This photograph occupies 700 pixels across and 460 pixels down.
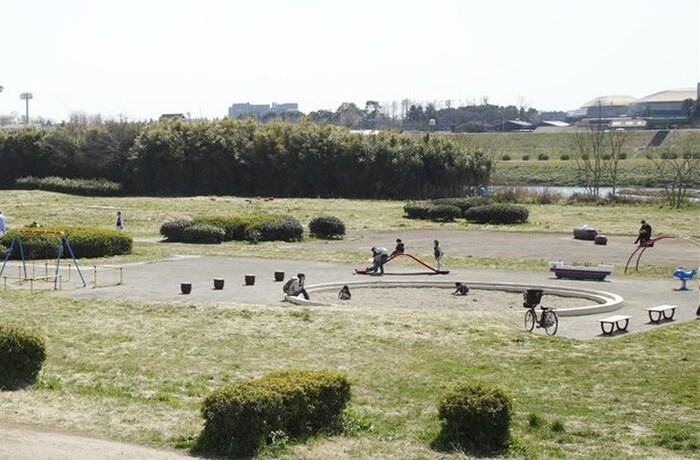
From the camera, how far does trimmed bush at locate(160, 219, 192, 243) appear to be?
3422 centimetres

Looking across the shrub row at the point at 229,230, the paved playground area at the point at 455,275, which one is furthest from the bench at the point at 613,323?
the shrub row at the point at 229,230

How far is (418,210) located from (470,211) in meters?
2.23

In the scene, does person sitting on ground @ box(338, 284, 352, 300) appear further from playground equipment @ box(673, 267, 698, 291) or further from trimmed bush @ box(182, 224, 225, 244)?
trimmed bush @ box(182, 224, 225, 244)

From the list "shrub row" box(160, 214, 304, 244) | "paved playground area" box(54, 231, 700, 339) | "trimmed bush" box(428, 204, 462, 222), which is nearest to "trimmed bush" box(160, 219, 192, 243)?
"shrub row" box(160, 214, 304, 244)

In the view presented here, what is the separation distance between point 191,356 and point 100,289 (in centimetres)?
815

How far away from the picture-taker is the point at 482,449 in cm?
1028

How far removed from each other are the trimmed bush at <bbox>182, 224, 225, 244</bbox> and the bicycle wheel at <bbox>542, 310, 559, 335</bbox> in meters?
18.1

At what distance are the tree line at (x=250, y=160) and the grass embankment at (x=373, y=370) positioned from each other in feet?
106

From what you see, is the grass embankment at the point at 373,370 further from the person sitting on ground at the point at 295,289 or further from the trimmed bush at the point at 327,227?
→ the trimmed bush at the point at 327,227

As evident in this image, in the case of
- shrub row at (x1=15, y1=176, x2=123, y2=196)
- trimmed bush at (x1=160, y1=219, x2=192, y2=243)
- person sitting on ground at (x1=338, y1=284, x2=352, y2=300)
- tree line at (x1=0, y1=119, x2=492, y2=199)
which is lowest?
person sitting on ground at (x1=338, y1=284, x2=352, y2=300)

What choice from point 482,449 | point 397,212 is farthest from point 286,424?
point 397,212

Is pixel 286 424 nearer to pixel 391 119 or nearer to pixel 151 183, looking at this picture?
pixel 151 183

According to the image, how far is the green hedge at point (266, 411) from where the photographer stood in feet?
33.4

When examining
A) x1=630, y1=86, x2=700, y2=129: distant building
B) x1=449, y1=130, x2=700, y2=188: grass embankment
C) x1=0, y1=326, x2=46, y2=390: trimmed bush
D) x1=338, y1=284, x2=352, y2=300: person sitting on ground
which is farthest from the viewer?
x1=630, y1=86, x2=700, y2=129: distant building
